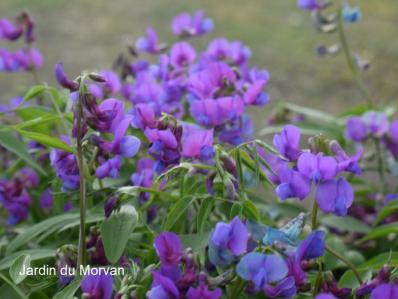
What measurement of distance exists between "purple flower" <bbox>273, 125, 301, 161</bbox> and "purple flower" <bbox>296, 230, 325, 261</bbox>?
0.44 ft

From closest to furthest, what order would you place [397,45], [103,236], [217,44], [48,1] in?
[103,236] → [217,44] → [397,45] → [48,1]

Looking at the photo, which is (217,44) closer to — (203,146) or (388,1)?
(203,146)

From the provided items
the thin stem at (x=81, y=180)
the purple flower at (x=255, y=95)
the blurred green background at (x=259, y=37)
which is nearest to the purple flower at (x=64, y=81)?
the thin stem at (x=81, y=180)

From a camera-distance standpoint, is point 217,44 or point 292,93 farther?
point 292,93

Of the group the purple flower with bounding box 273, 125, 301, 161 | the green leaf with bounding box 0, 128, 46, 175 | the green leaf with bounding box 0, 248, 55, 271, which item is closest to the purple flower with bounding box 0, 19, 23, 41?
the green leaf with bounding box 0, 128, 46, 175

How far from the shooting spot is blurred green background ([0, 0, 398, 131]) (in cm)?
319

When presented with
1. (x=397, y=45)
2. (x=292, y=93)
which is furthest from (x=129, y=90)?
(x=397, y=45)

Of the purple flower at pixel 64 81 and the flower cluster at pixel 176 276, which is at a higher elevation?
the purple flower at pixel 64 81

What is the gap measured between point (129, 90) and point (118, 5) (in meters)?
2.25

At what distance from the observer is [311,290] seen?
110cm

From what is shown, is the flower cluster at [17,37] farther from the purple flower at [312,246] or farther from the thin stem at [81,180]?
the purple flower at [312,246]

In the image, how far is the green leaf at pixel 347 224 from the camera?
1635mm

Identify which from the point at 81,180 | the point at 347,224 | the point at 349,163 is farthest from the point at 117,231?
the point at 347,224

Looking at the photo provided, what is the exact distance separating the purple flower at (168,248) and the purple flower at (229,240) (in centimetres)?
4
